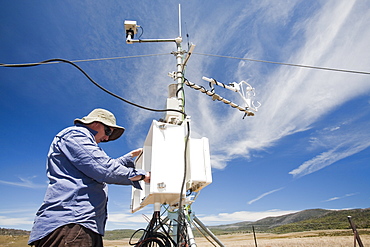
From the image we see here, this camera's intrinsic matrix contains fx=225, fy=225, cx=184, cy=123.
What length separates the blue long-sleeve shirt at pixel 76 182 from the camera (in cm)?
142

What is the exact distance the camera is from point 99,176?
1.54 metres

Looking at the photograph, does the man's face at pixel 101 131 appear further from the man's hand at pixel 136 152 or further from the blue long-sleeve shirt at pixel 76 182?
the man's hand at pixel 136 152

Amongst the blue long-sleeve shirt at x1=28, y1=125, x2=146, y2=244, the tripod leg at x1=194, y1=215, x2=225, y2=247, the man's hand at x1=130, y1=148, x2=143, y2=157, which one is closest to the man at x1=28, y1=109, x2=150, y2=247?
the blue long-sleeve shirt at x1=28, y1=125, x2=146, y2=244

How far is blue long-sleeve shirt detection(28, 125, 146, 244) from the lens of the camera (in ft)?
4.64

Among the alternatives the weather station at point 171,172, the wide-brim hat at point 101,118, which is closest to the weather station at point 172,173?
the weather station at point 171,172

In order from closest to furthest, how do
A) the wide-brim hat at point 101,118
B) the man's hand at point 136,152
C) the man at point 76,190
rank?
the man at point 76,190 → the wide-brim hat at point 101,118 → the man's hand at point 136,152

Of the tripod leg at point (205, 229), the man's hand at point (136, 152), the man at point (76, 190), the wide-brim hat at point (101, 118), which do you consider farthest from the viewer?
the tripod leg at point (205, 229)

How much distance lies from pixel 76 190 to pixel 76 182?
60mm

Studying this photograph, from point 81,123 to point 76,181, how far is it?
515 millimetres

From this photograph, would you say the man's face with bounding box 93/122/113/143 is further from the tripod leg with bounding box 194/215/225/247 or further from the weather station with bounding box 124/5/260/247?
the tripod leg with bounding box 194/215/225/247

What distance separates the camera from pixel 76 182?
1.54m

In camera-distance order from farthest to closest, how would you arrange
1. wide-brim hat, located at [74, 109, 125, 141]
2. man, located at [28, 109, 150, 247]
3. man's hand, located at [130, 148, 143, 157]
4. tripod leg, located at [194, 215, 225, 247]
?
tripod leg, located at [194, 215, 225, 247] < man's hand, located at [130, 148, 143, 157] < wide-brim hat, located at [74, 109, 125, 141] < man, located at [28, 109, 150, 247]

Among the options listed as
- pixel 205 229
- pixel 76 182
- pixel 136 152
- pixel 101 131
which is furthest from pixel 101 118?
pixel 205 229

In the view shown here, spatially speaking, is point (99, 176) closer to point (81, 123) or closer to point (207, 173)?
point (81, 123)
